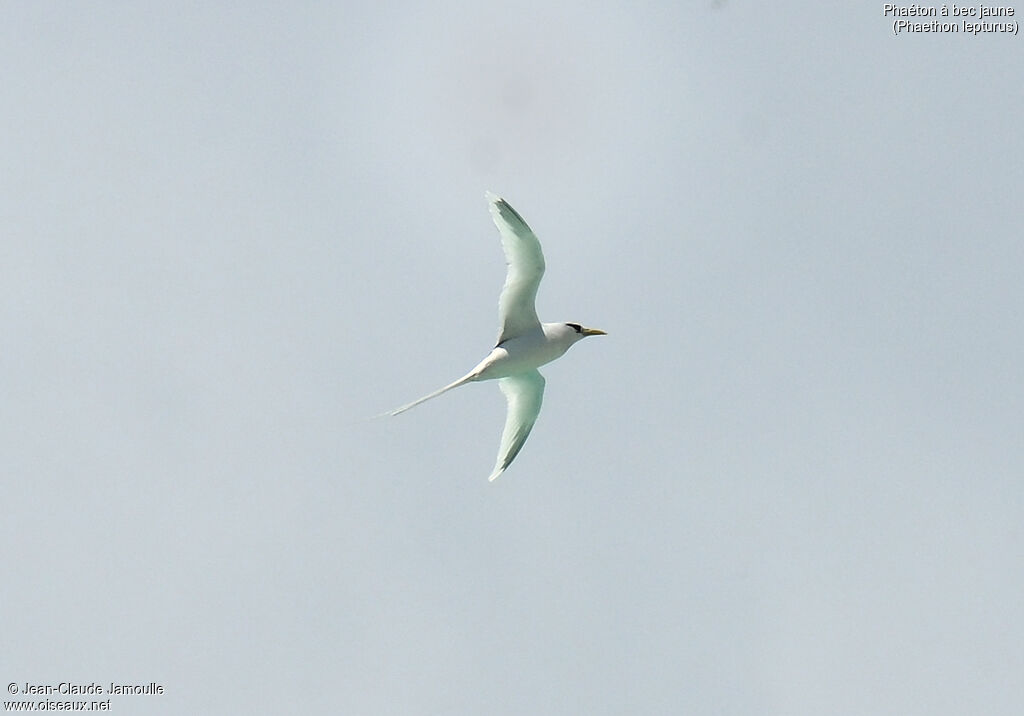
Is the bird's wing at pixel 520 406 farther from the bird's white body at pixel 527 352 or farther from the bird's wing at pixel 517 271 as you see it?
the bird's wing at pixel 517 271

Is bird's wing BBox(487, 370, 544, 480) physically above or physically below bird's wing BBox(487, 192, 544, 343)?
below

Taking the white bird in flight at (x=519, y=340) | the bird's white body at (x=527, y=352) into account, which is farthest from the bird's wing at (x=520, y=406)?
the bird's white body at (x=527, y=352)

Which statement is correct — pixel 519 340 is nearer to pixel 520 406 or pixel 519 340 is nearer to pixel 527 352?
pixel 527 352

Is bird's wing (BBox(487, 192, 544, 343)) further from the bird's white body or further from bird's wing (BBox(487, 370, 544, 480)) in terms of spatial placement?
A: bird's wing (BBox(487, 370, 544, 480))

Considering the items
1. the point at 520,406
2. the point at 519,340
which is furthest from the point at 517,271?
the point at 520,406

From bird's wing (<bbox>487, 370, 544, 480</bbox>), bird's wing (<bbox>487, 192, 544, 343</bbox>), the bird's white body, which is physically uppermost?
bird's wing (<bbox>487, 192, 544, 343</bbox>)

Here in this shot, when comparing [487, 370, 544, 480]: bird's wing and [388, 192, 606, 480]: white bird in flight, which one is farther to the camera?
[487, 370, 544, 480]: bird's wing

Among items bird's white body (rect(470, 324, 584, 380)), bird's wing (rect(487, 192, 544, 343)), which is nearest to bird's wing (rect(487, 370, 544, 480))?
bird's white body (rect(470, 324, 584, 380))
